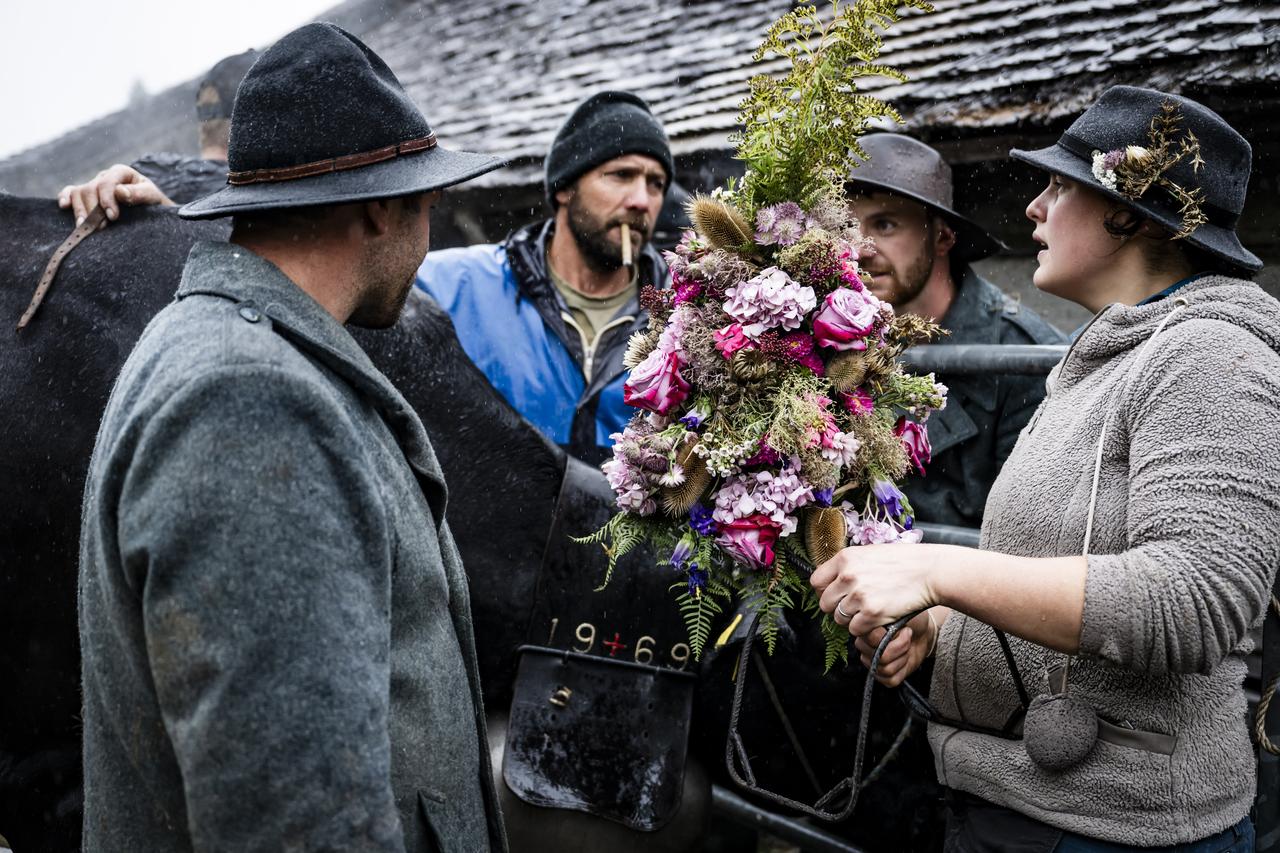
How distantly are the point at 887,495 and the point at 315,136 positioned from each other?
3.68ft

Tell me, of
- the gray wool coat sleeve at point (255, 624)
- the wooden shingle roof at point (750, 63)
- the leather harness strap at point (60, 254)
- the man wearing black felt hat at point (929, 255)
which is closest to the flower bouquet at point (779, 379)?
the gray wool coat sleeve at point (255, 624)

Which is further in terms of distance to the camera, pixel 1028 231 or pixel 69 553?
pixel 1028 231

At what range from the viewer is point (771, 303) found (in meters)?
1.83

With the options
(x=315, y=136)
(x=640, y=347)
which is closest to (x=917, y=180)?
(x=640, y=347)

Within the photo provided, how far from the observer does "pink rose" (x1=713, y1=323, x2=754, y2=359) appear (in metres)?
1.85

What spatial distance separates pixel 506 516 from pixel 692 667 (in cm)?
57

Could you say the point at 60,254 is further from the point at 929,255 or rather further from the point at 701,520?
the point at 929,255

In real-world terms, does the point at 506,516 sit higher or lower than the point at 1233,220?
lower

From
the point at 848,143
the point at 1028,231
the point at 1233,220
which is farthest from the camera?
the point at 1028,231

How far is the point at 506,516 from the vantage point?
253 centimetres

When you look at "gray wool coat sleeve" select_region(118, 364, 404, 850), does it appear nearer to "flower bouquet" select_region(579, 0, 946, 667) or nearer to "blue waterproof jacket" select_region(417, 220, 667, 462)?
"flower bouquet" select_region(579, 0, 946, 667)

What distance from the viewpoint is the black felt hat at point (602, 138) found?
12.7 feet

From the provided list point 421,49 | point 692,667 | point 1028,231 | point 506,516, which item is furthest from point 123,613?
point 421,49

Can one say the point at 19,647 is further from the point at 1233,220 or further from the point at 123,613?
the point at 1233,220
